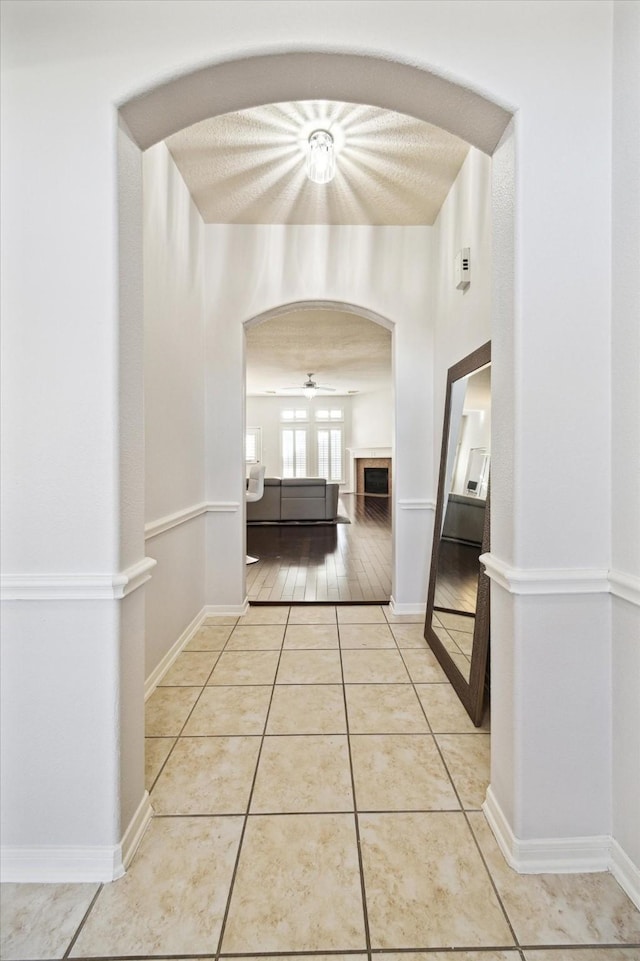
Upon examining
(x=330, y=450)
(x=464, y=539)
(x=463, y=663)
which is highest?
(x=330, y=450)

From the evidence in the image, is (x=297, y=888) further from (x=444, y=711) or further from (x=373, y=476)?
(x=373, y=476)

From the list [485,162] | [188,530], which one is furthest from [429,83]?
[188,530]

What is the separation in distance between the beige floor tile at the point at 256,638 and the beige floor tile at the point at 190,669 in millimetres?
171

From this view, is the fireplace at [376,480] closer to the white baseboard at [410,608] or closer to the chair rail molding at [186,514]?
the white baseboard at [410,608]

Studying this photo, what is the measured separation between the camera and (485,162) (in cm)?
221

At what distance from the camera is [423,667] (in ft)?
8.13

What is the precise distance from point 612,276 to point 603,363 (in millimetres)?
243

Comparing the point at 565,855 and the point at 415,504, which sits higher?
the point at 415,504

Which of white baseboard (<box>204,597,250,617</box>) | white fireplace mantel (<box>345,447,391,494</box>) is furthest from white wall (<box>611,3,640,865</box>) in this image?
white fireplace mantel (<box>345,447,391,494</box>)

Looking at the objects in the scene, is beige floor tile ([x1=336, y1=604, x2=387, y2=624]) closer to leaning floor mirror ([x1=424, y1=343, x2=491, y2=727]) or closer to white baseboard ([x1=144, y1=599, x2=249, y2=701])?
leaning floor mirror ([x1=424, y1=343, x2=491, y2=727])

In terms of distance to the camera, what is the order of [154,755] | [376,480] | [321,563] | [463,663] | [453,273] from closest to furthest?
[154,755] → [463,663] → [453,273] → [321,563] → [376,480]

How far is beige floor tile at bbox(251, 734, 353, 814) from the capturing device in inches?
59.3

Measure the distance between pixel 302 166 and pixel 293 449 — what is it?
9719 millimetres

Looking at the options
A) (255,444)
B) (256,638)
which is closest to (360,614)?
(256,638)
